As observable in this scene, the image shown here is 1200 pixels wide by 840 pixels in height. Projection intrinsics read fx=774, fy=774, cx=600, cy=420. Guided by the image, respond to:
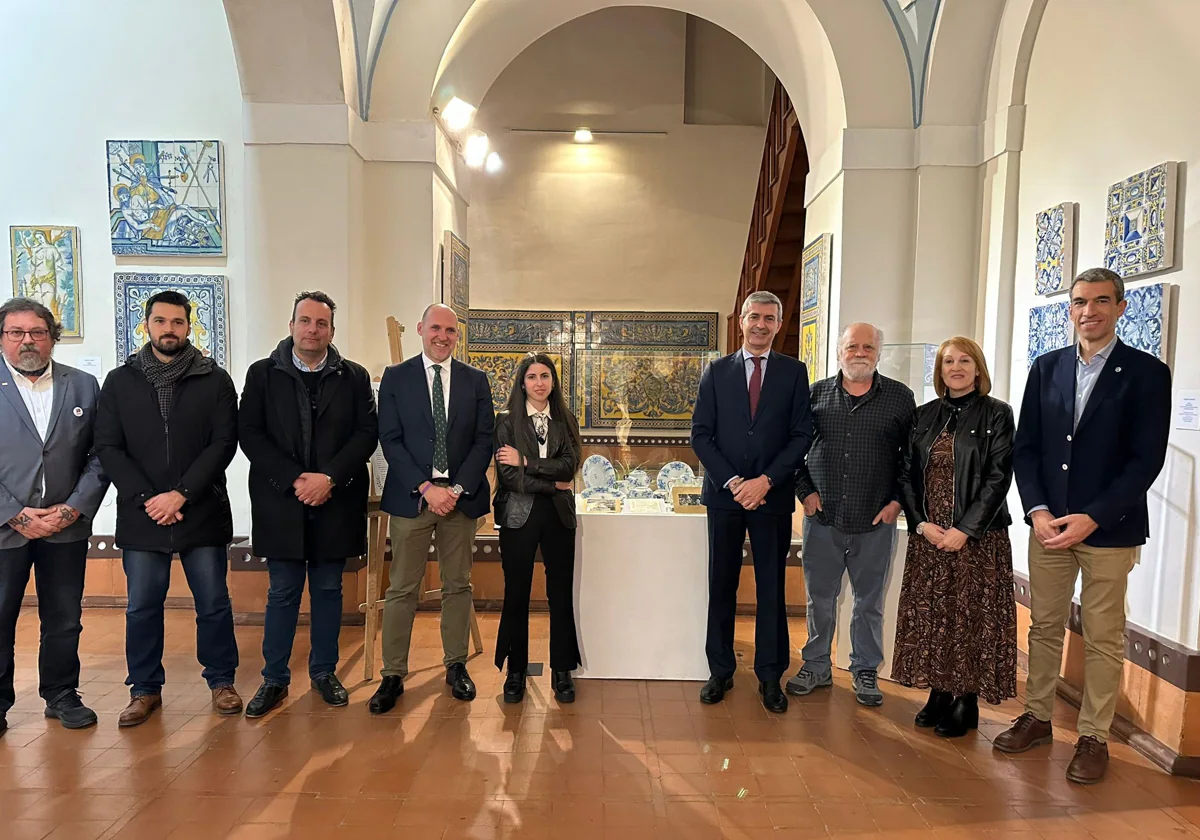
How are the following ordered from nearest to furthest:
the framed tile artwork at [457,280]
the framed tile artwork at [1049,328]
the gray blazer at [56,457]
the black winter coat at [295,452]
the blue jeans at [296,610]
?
the gray blazer at [56,457] < the black winter coat at [295,452] < the blue jeans at [296,610] < the framed tile artwork at [1049,328] < the framed tile artwork at [457,280]

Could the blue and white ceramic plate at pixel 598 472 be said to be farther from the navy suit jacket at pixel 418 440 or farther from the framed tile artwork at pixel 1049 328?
the framed tile artwork at pixel 1049 328

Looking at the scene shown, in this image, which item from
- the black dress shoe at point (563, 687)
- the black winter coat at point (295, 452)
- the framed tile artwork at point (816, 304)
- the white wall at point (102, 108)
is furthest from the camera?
the framed tile artwork at point (816, 304)

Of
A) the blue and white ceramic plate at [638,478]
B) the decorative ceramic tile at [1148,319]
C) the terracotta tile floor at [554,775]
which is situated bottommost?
the terracotta tile floor at [554,775]

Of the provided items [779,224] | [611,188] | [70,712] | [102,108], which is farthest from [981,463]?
[611,188]

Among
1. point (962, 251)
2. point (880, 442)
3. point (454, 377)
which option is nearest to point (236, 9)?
point (454, 377)

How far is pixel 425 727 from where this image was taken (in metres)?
3.19

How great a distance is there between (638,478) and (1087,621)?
6.75ft

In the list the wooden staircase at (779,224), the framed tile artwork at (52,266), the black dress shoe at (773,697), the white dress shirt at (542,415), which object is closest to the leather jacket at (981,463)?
the black dress shoe at (773,697)

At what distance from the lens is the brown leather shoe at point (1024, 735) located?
10.00ft

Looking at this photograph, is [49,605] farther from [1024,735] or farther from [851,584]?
[1024,735]

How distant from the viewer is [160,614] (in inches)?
130

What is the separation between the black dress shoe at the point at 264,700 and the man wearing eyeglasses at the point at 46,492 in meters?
0.61

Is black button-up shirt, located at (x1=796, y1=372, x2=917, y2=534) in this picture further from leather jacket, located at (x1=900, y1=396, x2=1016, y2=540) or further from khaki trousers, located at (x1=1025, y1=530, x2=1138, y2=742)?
khaki trousers, located at (x1=1025, y1=530, x2=1138, y2=742)

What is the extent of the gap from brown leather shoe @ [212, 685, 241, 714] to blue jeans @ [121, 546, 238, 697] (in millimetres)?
27
